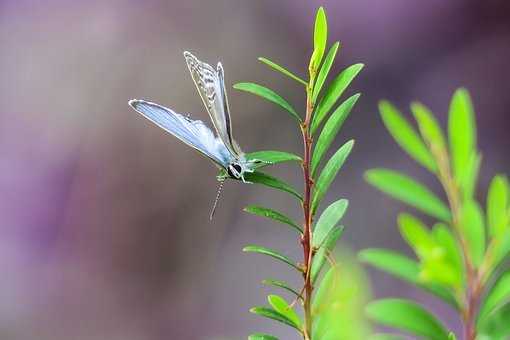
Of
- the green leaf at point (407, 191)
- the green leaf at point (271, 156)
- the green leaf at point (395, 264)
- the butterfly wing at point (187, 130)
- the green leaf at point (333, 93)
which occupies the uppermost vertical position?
the butterfly wing at point (187, 130)

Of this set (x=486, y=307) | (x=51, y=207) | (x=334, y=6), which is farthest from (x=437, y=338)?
Result: (x=51, y=207)

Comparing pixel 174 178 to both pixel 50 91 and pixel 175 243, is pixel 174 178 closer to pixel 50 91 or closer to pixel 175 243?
pixel 175 243

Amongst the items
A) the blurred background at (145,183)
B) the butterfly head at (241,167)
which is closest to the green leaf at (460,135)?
the butterfly head at (241,167)

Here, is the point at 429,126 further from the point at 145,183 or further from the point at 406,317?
the point at 145,183

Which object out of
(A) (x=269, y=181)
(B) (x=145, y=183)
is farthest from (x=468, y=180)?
(B) (x=145, y=183)

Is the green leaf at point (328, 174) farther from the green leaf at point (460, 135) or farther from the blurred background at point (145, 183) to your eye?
the blurred background at point (145, 183)

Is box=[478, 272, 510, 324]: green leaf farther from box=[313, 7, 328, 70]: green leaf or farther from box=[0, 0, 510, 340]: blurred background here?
box=[0, 0, 510, 340]: blurred background
